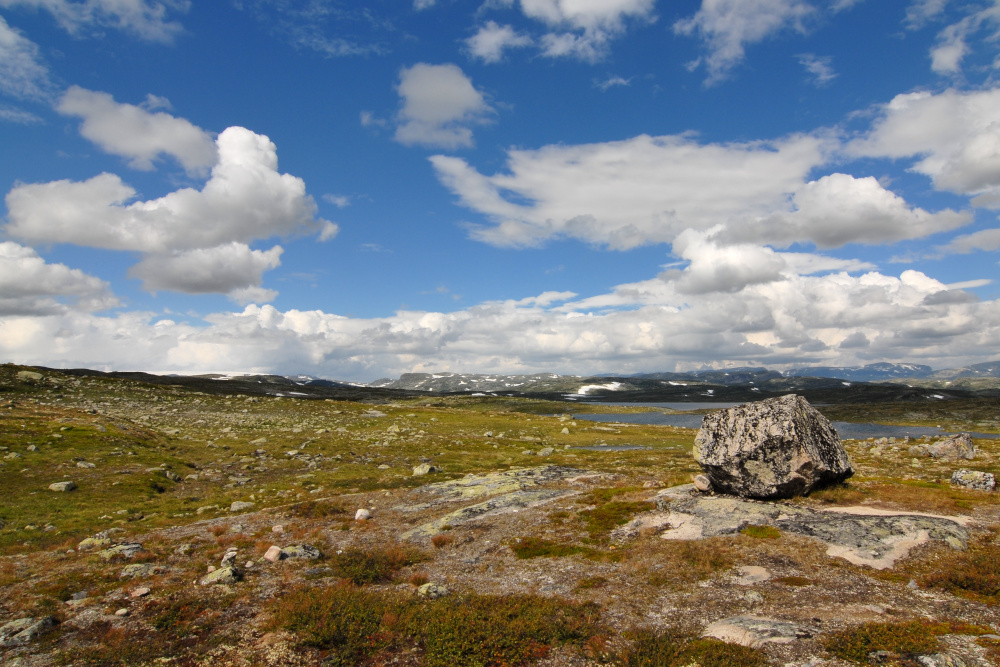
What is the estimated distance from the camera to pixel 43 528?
26297 millimetres

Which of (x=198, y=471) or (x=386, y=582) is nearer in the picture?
(x=386, y=582)

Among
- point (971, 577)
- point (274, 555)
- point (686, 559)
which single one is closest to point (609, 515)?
point (686, 559)

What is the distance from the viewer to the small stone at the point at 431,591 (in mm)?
18359

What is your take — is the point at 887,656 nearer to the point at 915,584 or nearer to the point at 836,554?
the point at 915,584

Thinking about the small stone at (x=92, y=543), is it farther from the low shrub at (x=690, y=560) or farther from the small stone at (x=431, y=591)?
the low shrub at (x=690, y=560)

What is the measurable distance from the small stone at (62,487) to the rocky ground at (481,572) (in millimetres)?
307

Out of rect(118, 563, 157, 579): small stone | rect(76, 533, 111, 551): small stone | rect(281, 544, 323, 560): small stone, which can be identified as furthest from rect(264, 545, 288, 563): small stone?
rect(76, 533, 111, 551): small stone

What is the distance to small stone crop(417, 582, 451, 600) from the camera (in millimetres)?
18359

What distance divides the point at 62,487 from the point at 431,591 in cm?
3173

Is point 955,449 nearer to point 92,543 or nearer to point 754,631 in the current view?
point 754,631

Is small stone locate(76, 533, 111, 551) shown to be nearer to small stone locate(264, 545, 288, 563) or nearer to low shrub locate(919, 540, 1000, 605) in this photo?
small stone locate(264, 545, 288, 563)

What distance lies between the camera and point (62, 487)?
33.2m

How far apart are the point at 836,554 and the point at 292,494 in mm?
35199

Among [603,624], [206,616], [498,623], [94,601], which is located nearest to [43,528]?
[94,601]
